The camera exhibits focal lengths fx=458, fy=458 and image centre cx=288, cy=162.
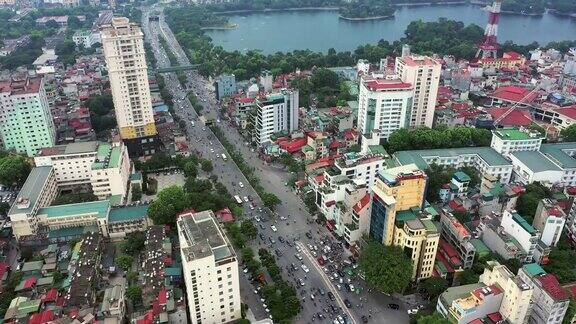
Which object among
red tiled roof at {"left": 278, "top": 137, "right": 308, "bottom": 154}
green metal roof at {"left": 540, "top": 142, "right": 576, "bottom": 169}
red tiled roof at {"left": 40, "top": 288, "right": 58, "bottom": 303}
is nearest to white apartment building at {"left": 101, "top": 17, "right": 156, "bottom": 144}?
red tiled roof at {"left": 278, "top": 137, "right": 308, "bottom": 154}

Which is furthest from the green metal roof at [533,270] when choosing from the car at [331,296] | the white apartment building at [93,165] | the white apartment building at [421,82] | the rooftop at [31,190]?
the rooftop at [31,190]

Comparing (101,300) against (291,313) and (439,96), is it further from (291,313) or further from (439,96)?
(439,96)

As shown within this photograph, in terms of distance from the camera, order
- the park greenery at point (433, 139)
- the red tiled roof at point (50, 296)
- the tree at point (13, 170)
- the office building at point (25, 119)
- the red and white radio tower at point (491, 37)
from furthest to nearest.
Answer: the red and white radio tower at point (491, 37) → the park greenery at point (433, 139) → the office building at point (25, 119) → the tree at point (13, 170) → the red tiled roof at point (50, 296)

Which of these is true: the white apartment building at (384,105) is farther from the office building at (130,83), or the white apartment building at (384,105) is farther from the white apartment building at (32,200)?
the white apartment building at (32,200)

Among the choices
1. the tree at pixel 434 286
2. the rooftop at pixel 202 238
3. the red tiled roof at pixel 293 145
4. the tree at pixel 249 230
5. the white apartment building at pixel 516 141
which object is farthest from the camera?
the red tiled roof at pixel 293 145

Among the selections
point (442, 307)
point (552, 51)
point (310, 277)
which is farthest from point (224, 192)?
point (552, 51)

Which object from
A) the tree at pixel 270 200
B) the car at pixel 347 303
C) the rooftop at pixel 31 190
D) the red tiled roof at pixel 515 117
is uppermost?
the rooftop at pixel 31 190
